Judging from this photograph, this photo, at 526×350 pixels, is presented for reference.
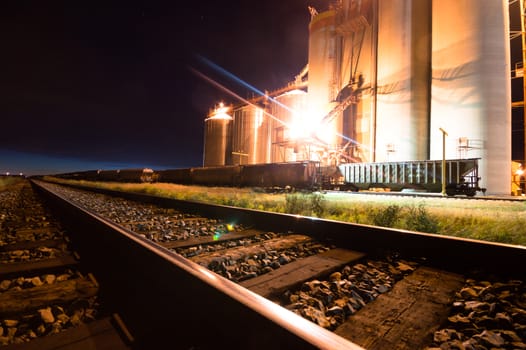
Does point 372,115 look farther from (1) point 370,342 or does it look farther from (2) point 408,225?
(1) point 370,342

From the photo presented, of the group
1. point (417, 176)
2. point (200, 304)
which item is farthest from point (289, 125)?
point (200, 304)

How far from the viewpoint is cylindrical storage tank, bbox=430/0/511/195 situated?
59.8ft

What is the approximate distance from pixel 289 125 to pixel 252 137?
7776 mm

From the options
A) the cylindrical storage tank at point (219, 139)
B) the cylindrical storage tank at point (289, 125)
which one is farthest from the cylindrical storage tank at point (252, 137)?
the cylindrical storage tank at point (219, 139)

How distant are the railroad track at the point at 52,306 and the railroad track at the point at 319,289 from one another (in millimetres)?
130

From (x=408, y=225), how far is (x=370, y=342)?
386 centimetres

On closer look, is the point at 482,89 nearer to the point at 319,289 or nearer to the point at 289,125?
the point at 289,125

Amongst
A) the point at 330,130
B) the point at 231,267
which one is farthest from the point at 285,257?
the point at 330,130

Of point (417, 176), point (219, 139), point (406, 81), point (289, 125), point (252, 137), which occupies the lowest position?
point (417, 176)

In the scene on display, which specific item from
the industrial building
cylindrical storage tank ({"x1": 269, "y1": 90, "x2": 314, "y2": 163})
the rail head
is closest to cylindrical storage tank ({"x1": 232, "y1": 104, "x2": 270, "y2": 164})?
cylindrical storage tank ({"x1": 269, "y1": 90, "x2": 314, "y2": 163})

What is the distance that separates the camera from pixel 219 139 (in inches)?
1773

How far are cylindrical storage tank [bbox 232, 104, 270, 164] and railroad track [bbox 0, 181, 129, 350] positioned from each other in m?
36.1

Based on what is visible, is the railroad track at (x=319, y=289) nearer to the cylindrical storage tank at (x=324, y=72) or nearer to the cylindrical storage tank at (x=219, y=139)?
the cylindrical storage tank at (x=324, y=72)

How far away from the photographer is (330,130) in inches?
1113
